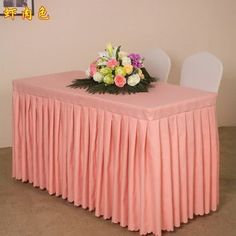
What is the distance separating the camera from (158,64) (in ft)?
12.5

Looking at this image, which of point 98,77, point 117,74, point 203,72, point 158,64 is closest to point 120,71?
point 117,74

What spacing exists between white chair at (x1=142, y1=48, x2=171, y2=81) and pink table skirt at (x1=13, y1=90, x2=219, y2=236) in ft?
3.18

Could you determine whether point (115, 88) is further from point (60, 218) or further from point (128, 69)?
point (60, 218)

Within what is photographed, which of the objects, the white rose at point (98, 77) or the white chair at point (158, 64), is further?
the white chair at point (158, 64)

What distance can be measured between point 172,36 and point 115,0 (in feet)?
2.40

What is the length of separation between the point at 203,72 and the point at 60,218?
143 cm

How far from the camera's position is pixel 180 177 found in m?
2.67

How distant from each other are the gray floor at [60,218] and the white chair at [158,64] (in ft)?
3.11

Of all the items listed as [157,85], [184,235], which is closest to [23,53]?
[157,85]

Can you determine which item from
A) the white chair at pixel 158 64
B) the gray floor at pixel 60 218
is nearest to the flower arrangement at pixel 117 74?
the white chair at pixel 158 64

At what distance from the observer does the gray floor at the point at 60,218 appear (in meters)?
2.77

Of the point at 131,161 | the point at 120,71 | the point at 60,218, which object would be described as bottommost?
the point at 60,218

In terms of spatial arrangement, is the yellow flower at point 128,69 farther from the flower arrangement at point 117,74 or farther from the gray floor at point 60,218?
the gray floor at point 60,218

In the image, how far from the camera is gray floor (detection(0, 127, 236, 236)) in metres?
2.77
